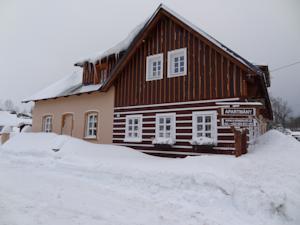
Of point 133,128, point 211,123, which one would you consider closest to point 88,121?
point 133,128

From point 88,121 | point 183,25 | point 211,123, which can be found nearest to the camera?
point 211,123

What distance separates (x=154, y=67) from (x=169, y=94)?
1.93 m

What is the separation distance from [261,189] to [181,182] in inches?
75.2

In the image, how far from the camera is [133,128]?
41.9ft

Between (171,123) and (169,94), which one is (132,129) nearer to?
(171,123)

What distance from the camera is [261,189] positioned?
545cm

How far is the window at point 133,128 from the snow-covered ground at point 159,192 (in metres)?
3.37

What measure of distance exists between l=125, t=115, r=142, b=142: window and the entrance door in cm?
458

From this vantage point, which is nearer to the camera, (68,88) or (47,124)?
(68,88)

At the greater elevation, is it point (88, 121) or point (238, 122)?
point (88, 121)

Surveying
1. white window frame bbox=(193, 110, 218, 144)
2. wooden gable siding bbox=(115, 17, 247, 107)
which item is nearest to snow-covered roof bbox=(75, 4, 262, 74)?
wooden gable siding bbox=(115, 17, 247, 107)

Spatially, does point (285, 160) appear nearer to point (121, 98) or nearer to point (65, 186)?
point (65, 186)

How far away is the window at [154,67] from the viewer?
12.1 metres

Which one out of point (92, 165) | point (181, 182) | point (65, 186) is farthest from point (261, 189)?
point (92, 165)
